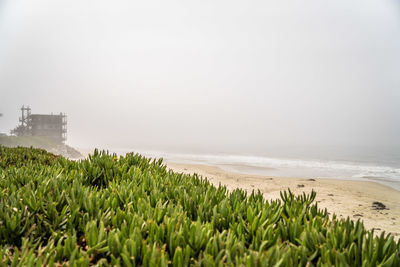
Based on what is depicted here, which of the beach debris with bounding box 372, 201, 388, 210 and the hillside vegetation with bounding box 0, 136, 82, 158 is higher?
the hillside vegetation with bounding box 0, 136, 82, 158

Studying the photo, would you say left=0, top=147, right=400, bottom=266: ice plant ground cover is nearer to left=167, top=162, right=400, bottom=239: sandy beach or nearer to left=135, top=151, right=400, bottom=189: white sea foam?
left=167, top=162, right=400, bottom=239: sandy beach

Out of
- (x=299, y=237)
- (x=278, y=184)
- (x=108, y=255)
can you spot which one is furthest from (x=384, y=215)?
(x=108, y=255)

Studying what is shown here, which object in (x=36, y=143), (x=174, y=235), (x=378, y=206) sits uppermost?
(x=174, y=235)

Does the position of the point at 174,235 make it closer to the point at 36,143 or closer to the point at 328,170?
the point at 328,170

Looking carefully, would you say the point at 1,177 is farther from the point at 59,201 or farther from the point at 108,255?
the point at 108,255

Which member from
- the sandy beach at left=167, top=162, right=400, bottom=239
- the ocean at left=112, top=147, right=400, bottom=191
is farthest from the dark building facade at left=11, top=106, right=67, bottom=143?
the sandy beach at left=167, top=162, right=400, bottom=239

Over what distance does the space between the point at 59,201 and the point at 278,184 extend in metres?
15.3

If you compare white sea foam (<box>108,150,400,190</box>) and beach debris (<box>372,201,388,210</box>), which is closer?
beach debris (<box>372,201,388,210</box>)

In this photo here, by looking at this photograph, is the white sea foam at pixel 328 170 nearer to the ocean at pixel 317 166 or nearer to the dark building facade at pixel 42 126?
the ocean at pixel 317 166

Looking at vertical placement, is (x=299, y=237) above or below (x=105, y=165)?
below

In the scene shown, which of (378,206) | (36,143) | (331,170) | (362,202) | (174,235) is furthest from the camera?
(36,143)

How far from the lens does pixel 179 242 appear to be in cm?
238

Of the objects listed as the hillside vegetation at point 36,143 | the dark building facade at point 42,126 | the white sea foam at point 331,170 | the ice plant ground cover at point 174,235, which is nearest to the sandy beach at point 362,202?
the white sea foam at point 331,170

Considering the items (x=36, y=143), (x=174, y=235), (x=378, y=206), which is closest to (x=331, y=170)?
(x=378, y=206)
